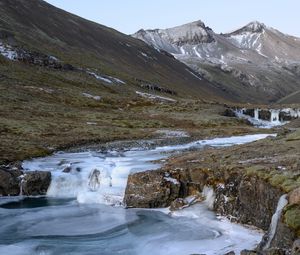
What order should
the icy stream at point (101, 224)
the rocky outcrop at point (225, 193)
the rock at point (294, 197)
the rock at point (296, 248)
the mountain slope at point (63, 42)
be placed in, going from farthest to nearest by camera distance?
1. the mountain slope at point (63, 42)
2. the icy stream at point (101, 224)
3. the rocky outcrop at point (225, 193)
4. the rock at point (294, 197)
5. the rock at point (296, 248)

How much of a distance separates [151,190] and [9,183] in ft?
42.3

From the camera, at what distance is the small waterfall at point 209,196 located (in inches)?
1161

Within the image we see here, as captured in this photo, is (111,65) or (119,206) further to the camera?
(111,65)

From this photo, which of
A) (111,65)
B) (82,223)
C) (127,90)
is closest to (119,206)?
(82,223)

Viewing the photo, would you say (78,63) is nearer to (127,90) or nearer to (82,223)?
Answer: (127,90)

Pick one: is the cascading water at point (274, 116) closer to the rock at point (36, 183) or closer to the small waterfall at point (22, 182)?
the rock at point (36, 183)

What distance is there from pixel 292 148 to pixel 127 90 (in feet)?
322

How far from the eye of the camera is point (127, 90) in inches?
5113

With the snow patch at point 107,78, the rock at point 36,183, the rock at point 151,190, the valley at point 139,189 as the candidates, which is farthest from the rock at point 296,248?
the snow patch at point 107,78

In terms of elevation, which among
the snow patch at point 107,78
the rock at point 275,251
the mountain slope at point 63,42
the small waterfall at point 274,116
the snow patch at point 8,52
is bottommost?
the rock at point 275,251

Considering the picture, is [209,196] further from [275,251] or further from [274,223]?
[275,251]

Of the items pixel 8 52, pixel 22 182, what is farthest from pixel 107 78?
pixel 22 182

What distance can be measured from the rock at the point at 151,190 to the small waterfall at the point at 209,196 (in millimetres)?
1895

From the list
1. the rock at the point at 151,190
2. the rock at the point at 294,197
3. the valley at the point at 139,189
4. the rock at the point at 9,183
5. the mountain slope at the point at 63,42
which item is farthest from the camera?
the mountain slope at the point at 63,42
